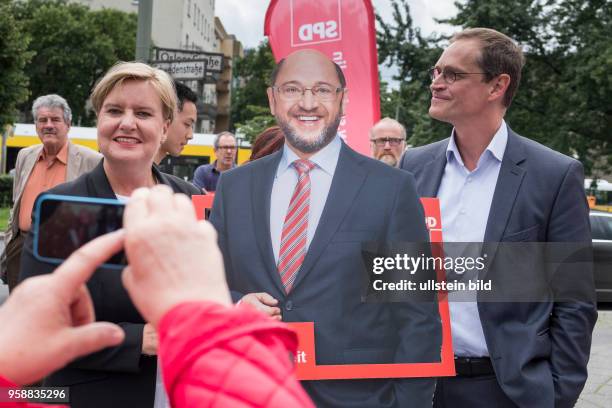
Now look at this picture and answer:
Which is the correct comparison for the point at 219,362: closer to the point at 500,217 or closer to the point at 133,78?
the point at 133,78

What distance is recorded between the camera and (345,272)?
6.34ft

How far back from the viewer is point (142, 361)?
6.91 feet

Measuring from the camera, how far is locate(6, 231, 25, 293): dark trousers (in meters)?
4.66

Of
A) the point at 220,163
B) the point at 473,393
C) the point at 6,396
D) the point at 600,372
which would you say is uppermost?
the point at 220,163

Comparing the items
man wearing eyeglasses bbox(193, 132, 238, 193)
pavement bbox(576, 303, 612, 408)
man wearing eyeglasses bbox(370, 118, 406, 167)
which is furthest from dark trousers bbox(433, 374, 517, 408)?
man wearing eyeglasses bbox(193, 132, 238, 193)

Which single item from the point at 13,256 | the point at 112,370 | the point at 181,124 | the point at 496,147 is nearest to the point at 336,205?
the point at 112,370

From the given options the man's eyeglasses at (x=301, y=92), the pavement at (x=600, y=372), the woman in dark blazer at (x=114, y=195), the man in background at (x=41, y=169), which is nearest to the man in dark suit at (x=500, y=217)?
the man's eyeglasses at (x=301, y=92)

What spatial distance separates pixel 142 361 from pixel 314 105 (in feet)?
2.83

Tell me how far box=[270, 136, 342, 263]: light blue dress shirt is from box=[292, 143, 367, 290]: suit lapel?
0.02m

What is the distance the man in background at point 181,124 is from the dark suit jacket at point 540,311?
1.83 m

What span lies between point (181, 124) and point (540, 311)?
2234 mm

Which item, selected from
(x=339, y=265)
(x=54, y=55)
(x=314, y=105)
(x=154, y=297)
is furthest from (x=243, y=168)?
(x=54, y=55)

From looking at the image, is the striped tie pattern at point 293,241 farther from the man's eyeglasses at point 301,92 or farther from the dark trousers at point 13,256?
the dark trousers at point 13,256

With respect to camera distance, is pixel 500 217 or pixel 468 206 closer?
pixel 500 217
